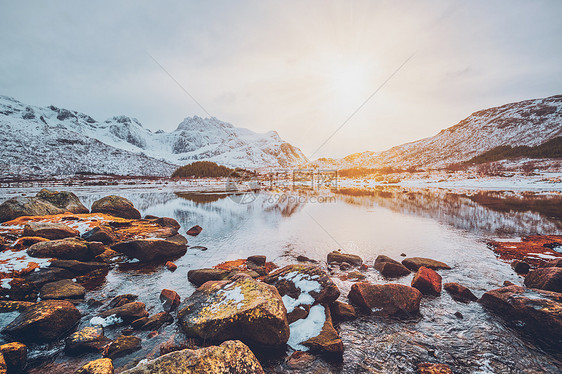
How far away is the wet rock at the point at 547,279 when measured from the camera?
7641mm

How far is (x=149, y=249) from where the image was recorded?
12.4 meters

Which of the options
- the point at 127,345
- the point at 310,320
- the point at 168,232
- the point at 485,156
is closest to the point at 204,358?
the point at 127,345

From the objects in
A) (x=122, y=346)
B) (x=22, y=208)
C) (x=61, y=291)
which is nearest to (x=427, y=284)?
(x=122, y=346)

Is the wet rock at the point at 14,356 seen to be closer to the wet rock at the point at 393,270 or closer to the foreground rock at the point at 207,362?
the foreground rock at the point at 207,362

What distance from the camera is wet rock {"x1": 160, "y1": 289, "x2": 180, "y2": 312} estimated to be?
7.75 m

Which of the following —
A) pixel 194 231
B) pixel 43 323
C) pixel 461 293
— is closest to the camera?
pixel 43 323

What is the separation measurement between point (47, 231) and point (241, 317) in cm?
1276

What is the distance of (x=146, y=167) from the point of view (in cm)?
14662

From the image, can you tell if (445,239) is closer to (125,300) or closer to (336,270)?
(336,270)

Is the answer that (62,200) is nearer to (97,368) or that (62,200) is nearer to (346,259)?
(97,368)

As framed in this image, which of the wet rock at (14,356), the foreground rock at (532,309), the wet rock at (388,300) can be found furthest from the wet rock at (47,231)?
the foreground rock at (532,309)

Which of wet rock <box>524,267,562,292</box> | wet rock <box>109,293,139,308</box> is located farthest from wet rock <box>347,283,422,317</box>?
wet rock <box>109,293,139,308</box>

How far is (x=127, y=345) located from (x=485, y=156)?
586 ft

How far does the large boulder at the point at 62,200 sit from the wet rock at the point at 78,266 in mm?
12564
